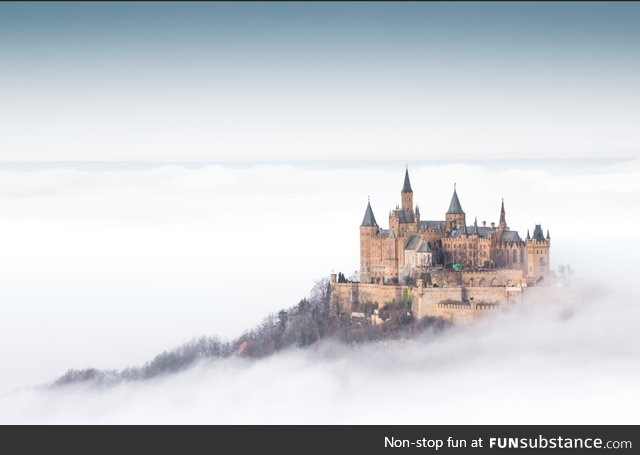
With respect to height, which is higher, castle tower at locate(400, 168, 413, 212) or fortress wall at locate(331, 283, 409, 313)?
castle tower at locate(400, 168, 413, 212)

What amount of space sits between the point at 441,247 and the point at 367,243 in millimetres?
3202

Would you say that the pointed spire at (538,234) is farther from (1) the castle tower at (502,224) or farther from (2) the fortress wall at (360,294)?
(2) the fortress wall at (360,294)

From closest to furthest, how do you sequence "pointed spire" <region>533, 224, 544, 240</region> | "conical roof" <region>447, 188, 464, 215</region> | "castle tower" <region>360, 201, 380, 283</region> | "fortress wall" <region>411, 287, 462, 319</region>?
"fortress wall" <region>411, 287, 462, 319</region> < "pointed spire" <region>533, 224, 544, 240</region> < "conical roof" <region>447, 188, 464, 215</region> < "castle tower" <region>360, 201, 380, 283</region>

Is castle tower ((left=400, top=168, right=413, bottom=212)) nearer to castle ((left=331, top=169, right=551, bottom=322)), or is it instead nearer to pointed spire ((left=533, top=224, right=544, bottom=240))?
castle ((left=331, top=169, right=551, bottom=322))

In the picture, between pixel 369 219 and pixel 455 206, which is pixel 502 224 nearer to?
pixel 455 206

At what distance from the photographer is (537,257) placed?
163 feet

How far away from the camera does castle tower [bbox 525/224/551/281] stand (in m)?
49.8

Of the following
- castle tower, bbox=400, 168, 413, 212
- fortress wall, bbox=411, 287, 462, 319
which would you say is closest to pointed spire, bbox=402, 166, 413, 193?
castle tower, bbox=400, 168, 413, 212

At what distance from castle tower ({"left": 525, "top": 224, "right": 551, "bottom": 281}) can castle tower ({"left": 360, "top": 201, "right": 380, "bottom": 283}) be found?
678 centimetres

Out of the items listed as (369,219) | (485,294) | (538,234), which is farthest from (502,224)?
(369,219)

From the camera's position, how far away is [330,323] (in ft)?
170

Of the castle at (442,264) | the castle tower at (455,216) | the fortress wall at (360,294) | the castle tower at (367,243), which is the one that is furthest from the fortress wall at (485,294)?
the castle tower at (367,243)

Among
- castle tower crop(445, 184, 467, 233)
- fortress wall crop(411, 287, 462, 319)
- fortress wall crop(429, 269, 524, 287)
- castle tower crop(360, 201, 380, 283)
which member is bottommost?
fortress wall crop(411, 287, 462, 319)
